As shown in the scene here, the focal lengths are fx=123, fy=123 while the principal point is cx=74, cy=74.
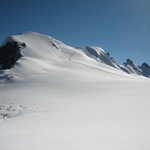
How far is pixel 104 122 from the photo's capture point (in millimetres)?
5613

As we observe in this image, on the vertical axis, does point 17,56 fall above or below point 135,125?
above

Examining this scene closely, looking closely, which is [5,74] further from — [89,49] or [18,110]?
[89,49]

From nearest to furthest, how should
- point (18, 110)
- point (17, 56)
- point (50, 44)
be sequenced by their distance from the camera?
point (18, 110)
point (17, 56)
point (50, 44)

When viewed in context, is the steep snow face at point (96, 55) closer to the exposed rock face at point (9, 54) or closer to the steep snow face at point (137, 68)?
the exposed rock face at point (9, 54)

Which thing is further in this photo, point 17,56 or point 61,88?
point 17,56

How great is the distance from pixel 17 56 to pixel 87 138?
28496mm

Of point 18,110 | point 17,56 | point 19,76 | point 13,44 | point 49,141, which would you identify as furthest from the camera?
point 13,44

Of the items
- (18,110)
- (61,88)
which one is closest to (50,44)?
(61,88)

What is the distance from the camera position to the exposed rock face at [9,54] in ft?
92.8

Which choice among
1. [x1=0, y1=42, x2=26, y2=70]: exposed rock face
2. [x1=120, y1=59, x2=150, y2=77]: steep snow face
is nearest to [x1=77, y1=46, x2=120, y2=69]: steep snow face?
[x1=0, y1=42, x2=26, y2=70]: exposed rock face

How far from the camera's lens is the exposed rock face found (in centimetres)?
2828

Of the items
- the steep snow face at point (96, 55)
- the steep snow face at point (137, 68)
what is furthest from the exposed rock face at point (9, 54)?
the steep snow face at point (137, 68)

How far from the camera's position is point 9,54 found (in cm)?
3036

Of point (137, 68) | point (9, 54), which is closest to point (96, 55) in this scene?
point (9, 54)
